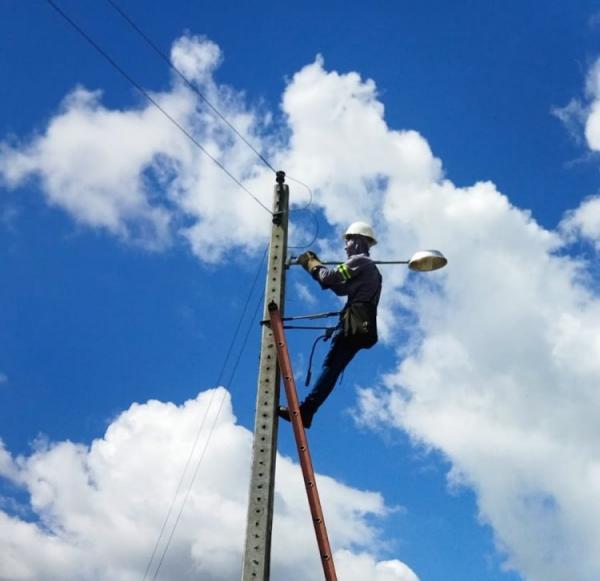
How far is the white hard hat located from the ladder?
1163 mm

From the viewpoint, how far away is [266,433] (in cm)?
591

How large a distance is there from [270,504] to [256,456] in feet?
1.22

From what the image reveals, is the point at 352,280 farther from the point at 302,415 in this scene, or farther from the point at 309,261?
the point at 302,415

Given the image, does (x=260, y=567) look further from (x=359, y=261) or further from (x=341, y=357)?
(x=359, y=261)

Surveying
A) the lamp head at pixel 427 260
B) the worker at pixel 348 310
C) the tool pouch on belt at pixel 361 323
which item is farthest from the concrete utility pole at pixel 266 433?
the lamp head at pixel 427 260

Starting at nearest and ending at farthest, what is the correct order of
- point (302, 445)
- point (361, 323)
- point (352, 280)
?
point (302, 445)
point (361, 323)
point (352, 280)

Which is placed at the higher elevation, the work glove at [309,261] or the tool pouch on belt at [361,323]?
the work glove at [309,261]

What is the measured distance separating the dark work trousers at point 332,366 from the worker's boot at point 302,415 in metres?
0.04

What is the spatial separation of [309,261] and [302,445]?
1.72 metres

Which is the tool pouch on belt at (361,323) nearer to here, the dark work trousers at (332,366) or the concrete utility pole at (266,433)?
the dark work trousers at (332,366)

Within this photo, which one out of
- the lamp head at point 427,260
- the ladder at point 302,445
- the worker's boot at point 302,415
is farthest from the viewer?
the lamp head at point 427,260

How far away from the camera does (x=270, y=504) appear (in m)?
5.64

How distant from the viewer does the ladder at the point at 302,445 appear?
536 cm

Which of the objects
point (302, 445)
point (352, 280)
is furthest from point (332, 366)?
point (302, 445)
